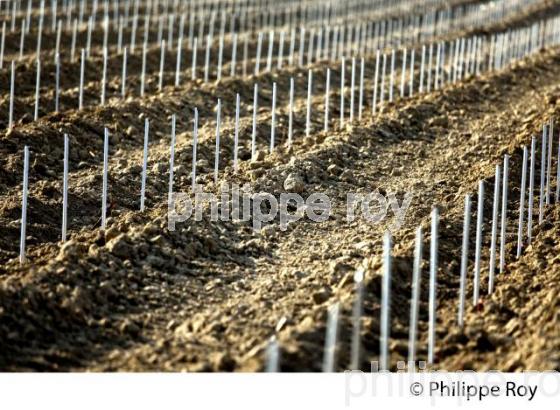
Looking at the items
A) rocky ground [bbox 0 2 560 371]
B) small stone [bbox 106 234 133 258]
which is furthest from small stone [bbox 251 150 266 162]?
small stone [bbox 106 234 133 258]

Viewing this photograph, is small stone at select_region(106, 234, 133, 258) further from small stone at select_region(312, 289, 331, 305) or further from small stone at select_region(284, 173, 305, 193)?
small stone at select_region(284, 173, 305, 193)

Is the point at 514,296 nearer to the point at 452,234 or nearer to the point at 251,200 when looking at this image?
the point at 452,234

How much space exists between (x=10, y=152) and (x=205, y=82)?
432cm

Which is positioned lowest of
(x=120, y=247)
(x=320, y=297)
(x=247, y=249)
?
(x=247, y=249)

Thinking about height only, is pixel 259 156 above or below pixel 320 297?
above

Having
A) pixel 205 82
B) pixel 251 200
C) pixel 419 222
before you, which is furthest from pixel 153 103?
pixel 419 222

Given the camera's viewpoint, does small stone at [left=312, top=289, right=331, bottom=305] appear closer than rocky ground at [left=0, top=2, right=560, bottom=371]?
No

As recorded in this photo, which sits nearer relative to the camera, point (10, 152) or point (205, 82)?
point (10, 152)

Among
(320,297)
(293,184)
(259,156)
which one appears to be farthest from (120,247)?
(259,156)

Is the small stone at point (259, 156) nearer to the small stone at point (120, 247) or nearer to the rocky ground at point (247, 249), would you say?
the rocky ground at point (247, 249)

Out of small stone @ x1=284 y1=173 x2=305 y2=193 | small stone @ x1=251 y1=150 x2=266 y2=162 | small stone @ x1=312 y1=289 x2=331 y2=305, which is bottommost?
small stone @ x1=312 y1=289 x2=331 y2=305

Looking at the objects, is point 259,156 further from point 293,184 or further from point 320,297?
point 320,297

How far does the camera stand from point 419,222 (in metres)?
9.02

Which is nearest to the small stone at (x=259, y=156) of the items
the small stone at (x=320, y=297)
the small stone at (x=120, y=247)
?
the small stone at (x=120, y=247)
